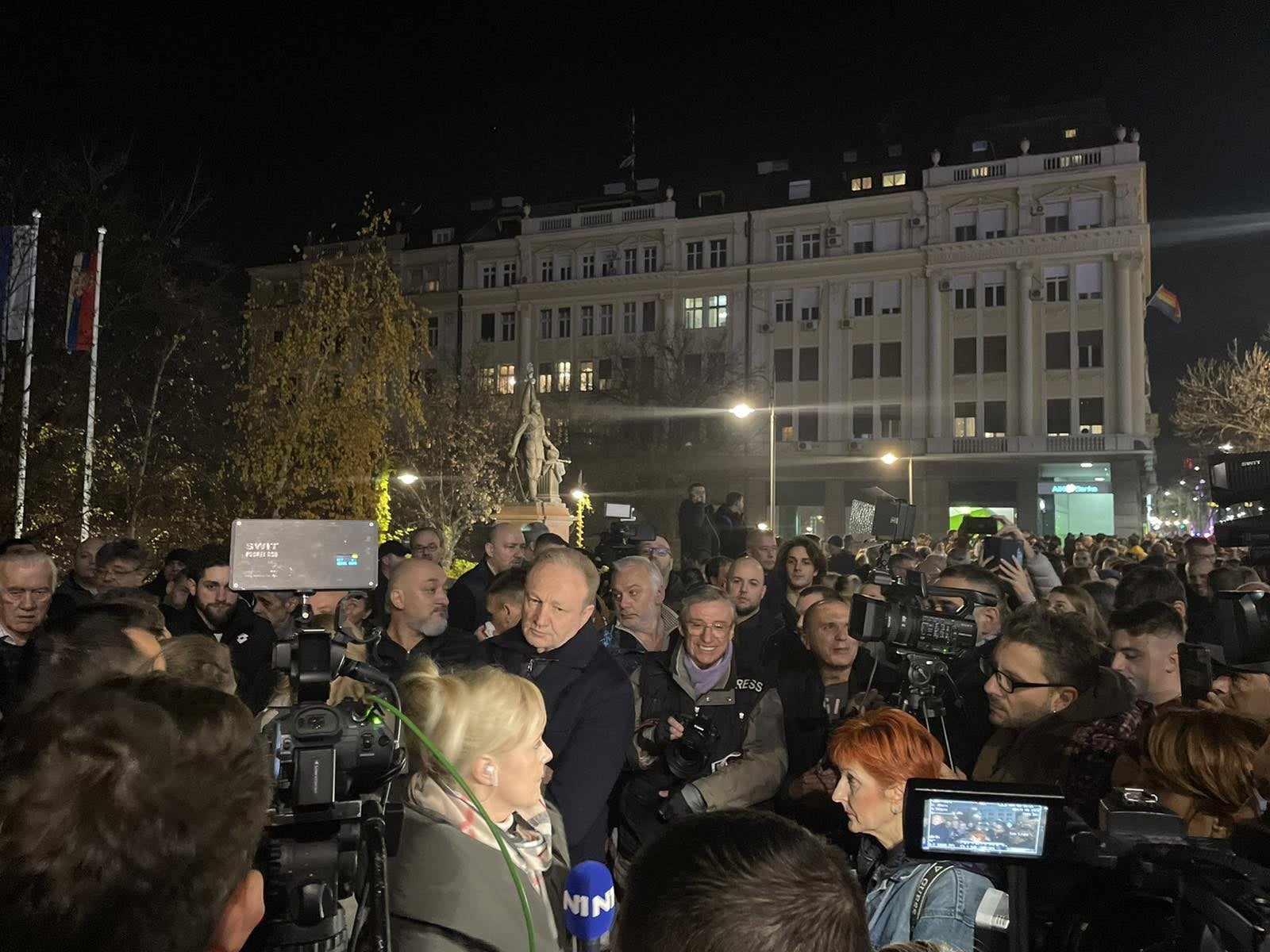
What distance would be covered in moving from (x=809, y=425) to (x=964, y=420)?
7.78 metres

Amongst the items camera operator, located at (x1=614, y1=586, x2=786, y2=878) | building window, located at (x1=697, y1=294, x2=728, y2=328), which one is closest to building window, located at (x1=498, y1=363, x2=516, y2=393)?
building window, located at (x1=697, y1=294, x2=728, y2=328)

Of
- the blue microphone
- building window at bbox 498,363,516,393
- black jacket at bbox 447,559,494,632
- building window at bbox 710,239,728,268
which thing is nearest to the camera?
the blue microphone

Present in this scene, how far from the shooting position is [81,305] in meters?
19.3

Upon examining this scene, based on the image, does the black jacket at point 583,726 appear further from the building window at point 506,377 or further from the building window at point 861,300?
the building window at point 506,377

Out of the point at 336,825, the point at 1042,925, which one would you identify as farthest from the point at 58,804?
the point at 1042,925

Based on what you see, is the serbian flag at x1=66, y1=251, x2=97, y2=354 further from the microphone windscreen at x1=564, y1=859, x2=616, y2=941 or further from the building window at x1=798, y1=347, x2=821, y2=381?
the building window at x1=798, y1=347, x2=821, y2=381

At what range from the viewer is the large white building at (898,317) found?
46.3m

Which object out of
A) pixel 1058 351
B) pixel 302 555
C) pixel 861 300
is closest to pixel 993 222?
pixel 1058 351

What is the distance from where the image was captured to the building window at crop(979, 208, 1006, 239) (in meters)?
48.5

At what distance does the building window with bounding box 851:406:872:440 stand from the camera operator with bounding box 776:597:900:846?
46528 millimetres

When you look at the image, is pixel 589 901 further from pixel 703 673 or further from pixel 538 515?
pixel 538 515

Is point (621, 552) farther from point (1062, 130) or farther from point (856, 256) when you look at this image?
point (1062, 130)

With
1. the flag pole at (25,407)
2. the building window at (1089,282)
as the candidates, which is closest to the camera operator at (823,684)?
the flag pole at (25,407)

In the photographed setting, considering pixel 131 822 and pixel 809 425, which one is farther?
pixel 809 425
